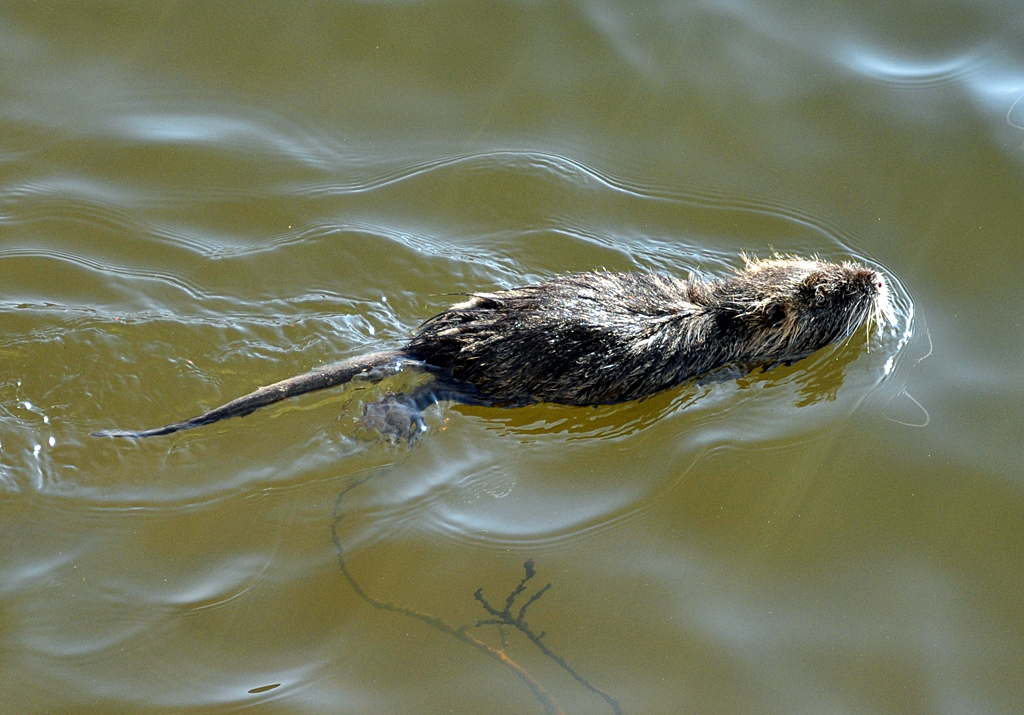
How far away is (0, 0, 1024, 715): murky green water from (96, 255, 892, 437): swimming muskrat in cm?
18

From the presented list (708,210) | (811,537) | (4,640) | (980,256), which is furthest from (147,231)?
(980,256)

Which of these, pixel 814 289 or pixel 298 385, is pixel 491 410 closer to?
pixel 298 385

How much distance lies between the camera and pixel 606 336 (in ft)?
12.9

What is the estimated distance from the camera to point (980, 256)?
4.97m

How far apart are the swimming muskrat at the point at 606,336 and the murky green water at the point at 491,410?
0.60 feet

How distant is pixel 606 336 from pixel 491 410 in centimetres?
66

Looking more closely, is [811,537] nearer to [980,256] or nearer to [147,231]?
[980,256]

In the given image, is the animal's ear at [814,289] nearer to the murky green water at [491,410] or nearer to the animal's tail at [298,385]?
the murky green water at [491,410]

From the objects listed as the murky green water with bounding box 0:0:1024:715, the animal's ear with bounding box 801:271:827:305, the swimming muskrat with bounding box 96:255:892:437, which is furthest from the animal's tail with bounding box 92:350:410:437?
the animal's ear with bounding box 801:271:827:305

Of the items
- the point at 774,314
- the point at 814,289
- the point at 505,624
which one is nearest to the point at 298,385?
the point at 505,624

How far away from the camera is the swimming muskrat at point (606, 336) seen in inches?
154

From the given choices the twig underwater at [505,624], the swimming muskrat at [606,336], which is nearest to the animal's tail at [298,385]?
the swimming muskrat at [606,336]

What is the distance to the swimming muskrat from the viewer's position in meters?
3.91

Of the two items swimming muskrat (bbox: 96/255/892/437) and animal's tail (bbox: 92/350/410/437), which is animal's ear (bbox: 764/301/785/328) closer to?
swimming muskrat (bbox: 96/255/892/437)
